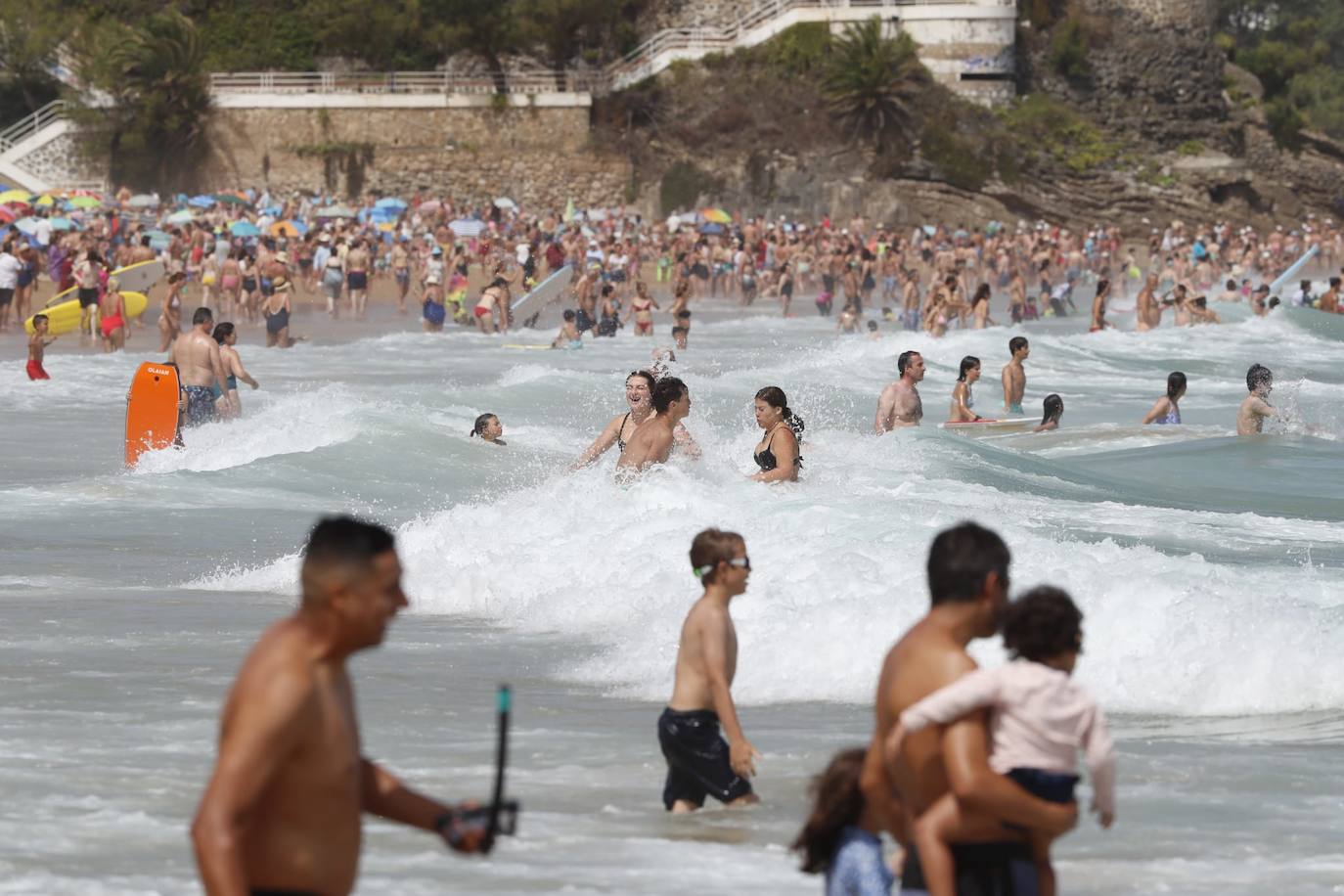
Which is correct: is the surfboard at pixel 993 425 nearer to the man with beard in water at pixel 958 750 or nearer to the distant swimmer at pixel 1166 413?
the distant swimmer at pixel 1166 413

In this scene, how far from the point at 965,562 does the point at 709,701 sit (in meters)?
2.04

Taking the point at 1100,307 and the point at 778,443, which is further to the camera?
the point at 1100,307

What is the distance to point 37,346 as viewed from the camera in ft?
63.4

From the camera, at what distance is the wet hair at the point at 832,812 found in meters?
3.77

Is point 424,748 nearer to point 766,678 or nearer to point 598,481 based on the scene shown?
point 766,678

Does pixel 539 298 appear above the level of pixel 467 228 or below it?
below

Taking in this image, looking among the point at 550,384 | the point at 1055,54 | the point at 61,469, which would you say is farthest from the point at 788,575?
the point at 1055,54

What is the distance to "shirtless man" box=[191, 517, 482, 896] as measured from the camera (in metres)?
3.13

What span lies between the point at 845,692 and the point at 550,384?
13.1 m

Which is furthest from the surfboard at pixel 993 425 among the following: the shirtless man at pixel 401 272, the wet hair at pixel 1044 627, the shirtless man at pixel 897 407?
the shirtless man at pixel 401 272

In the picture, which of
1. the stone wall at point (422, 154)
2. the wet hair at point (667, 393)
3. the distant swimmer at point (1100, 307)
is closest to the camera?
the wet hair at point (667, 393)

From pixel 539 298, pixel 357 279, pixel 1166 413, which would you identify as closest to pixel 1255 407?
pixel 1166 413

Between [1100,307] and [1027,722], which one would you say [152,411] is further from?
[1100,307]

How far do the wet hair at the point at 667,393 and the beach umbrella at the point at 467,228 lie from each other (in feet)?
94.9
